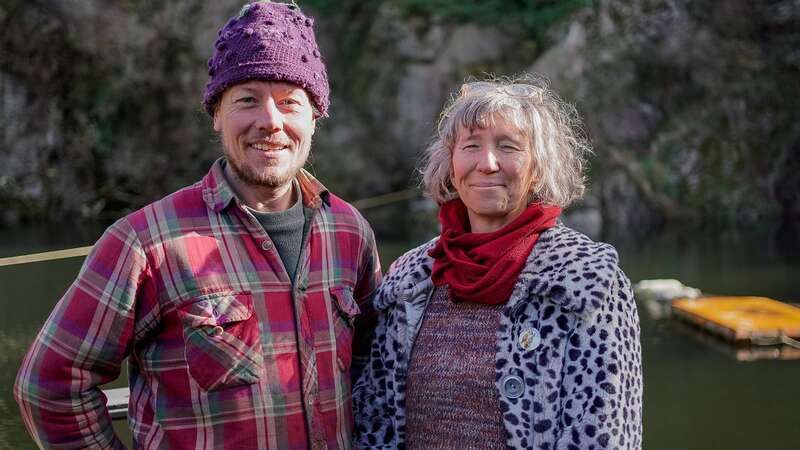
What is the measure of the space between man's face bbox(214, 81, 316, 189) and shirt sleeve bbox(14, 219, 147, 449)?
30 cm

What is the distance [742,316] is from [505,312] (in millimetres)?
7213

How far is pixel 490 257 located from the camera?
6.73 ft

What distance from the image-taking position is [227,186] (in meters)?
2.05

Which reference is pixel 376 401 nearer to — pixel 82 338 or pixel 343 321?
pixel 343 321

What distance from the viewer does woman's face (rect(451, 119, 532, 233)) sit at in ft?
6.80

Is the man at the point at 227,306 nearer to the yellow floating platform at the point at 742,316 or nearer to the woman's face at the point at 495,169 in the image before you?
the woman's face at the point at 495,169

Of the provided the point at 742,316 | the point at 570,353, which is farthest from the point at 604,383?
the point at 742,316

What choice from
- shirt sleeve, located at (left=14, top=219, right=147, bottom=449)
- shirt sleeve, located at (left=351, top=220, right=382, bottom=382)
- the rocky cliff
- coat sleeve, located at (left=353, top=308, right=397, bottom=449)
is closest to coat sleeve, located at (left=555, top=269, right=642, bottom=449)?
coat sleeve, located at (left=353, top=308, right=397, bottom=449)

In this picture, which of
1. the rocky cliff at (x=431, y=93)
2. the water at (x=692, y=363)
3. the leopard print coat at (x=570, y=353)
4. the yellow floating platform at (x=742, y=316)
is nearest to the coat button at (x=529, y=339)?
the leopard print coat at (x=570, y=353)

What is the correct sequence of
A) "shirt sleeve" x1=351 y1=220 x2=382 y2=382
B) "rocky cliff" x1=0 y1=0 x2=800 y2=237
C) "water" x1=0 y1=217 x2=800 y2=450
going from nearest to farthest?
"shirt sleeve" x1=351 y1=220 x2=382 y2=382, "water" x1=0 y1=217 x2=800 y2=450, "rocky cliff" x1=0 y1=0 x2=800 y2=237

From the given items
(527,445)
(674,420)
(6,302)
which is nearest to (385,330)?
(527,445)

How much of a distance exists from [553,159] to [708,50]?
1511 centimetres

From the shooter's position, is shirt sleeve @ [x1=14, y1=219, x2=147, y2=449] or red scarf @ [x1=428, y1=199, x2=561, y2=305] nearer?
shirt sleeve @ [x1=14, y1=219, x2=147, y2=449]

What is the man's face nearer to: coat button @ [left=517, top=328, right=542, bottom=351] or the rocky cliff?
coat button @ [left=517, top=328, right=542, bottom=351]
